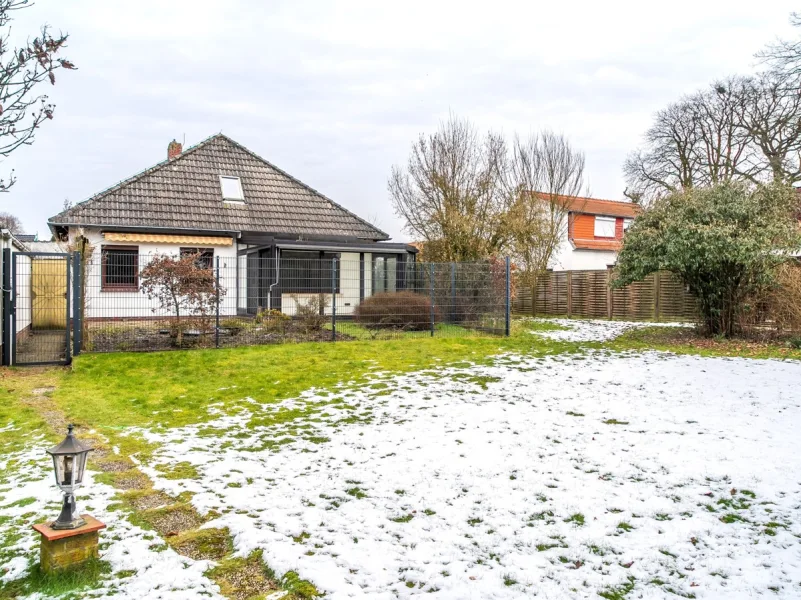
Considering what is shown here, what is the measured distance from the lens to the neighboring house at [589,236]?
30.6m

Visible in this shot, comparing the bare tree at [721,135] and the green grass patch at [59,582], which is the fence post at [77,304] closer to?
the green grass patch at [59,582]

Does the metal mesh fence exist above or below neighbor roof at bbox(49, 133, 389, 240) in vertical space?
below

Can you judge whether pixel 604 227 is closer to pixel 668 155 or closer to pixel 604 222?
pixel 604 222

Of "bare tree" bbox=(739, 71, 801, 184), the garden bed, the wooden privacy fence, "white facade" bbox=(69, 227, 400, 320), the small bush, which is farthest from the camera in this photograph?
"bare tree" bbox=(739, 71, 801, 184)

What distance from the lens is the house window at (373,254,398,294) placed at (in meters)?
17.5

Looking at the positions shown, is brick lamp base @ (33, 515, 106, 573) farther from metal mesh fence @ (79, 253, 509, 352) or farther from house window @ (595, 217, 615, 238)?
house window @ (595, 217, 615, 238)

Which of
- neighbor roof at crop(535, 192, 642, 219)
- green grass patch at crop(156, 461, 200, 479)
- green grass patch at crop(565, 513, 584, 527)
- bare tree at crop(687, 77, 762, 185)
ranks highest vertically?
bare tree at crop(687, 77, 762, 185)

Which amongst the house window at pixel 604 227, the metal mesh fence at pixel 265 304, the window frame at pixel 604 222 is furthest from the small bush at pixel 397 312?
the house window at pixel 604 227

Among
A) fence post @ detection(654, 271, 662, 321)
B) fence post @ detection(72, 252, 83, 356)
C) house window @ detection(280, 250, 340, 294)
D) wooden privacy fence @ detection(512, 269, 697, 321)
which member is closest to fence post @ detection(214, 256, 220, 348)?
house window @ detection(280, 250, 340, 294)

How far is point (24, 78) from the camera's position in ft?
13.7

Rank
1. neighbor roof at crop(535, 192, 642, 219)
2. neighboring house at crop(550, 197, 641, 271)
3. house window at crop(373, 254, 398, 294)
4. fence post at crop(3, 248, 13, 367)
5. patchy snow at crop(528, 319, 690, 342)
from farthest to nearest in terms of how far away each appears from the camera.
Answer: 1. neighboring house at crop(550, 197, 641, 271)
2. neighbor roof at crop(535, 192, 642, 219)
3. house window at crop(373, 254, 398, 294)
4. patchy snow at crop(528, 319, 690, 342)
5. fence post at crop(3, 248, 13, 367)

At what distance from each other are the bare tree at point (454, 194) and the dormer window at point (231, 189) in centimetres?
595

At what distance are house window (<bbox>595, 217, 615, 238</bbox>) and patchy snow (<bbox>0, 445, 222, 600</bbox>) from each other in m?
30.8

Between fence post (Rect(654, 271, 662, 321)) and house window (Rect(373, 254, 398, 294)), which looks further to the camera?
fence post (Rect(654, 271, 662, 321))
